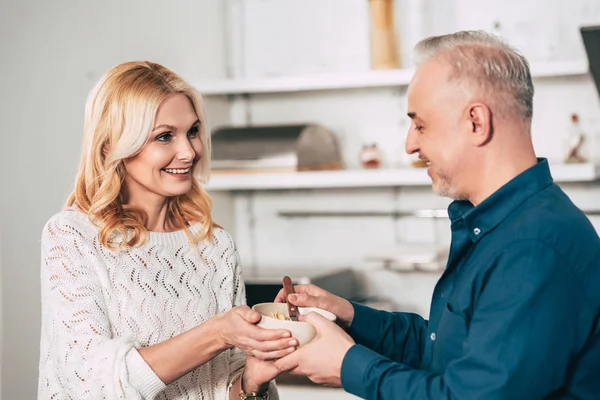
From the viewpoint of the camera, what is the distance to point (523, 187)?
1409 millimetres

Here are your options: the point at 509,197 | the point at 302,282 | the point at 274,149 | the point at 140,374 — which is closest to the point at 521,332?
the point at 509,197

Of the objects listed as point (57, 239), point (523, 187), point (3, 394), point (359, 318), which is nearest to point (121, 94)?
point (57, 239)

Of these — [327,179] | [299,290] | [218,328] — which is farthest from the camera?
[327,179]

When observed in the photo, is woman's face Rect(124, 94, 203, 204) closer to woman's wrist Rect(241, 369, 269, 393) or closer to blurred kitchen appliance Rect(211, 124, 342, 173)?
woman's wrist Rect(241, 369, 269, 393)

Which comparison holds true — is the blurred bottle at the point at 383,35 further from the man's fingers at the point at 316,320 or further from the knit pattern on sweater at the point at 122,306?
the man's fingers at the point at 316,320

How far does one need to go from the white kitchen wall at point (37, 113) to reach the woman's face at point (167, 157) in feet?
3.63

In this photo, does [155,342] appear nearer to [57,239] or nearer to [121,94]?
[57,239]

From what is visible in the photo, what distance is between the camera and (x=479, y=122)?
1.42 m

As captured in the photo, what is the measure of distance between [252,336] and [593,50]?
1.93m

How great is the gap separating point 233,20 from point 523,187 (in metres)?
2.52

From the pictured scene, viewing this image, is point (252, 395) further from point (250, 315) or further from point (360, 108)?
point (360, 108)

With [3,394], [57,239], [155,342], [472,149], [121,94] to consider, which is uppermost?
[121,94]

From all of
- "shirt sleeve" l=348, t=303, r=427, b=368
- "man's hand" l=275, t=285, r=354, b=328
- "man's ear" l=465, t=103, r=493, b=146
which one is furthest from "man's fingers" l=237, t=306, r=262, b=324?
"man's ear" l=465, t=103, r=493, b=146

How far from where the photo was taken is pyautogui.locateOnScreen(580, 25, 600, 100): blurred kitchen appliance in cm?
284
